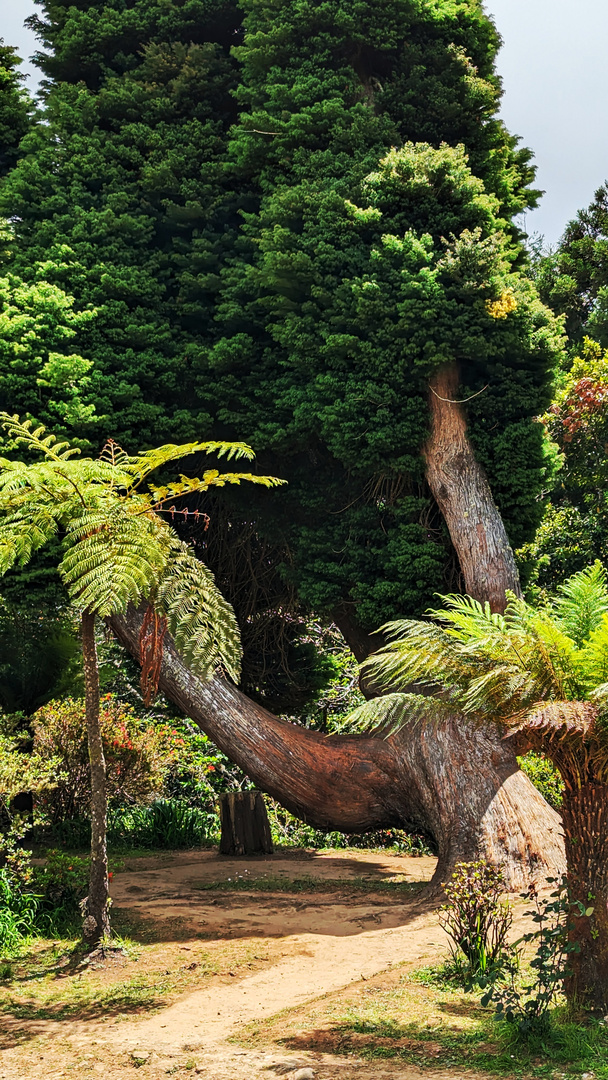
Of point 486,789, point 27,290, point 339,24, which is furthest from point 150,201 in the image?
point 486,789

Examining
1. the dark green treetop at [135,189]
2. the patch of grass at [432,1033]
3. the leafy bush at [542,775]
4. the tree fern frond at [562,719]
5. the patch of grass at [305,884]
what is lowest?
the patch of grass at [432,1033]

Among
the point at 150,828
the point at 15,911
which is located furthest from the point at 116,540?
the point at 150,828

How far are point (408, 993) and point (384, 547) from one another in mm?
4744

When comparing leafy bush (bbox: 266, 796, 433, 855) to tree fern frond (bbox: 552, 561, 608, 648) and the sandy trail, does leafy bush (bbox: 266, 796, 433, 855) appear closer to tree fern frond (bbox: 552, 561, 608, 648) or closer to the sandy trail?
the sandy trail

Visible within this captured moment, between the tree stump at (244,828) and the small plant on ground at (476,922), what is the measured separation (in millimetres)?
5619

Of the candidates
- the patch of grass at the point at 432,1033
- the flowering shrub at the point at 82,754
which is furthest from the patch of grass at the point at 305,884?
the patch of grass at the point at 432,1033

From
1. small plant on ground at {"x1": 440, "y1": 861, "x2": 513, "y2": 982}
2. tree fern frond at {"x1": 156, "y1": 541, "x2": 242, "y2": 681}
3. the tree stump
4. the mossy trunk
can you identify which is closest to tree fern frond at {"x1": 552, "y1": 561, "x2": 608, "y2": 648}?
the mossy trunk

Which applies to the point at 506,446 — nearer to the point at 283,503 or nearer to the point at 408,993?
Result: the point at 283,503

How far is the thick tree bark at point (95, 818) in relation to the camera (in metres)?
6.79

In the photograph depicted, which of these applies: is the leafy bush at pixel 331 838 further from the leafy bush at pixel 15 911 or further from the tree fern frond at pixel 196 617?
the tree fern frond at pixel 196 617

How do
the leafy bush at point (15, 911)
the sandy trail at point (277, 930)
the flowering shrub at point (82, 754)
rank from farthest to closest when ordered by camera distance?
the flowering shrub at point (82, 754), the leafy bush at point (15, 911), the sandy trail at point (277, 930)

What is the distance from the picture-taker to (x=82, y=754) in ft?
40.1

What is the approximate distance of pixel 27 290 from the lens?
9305mm

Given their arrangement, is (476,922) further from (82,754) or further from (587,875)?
(82,754)
